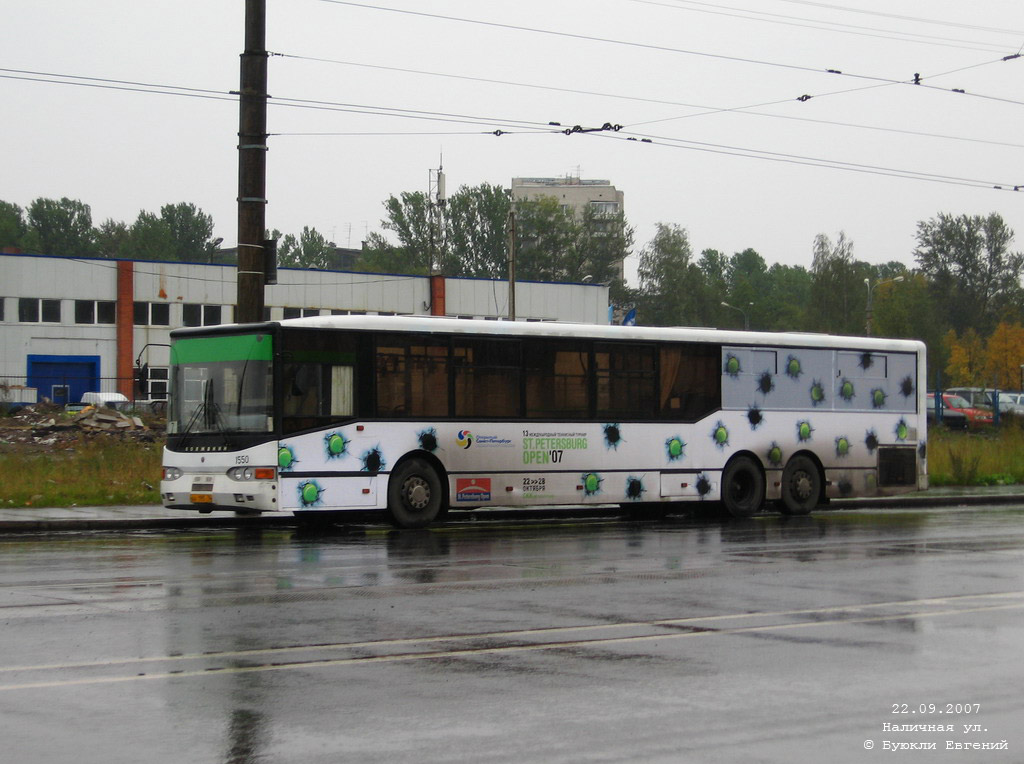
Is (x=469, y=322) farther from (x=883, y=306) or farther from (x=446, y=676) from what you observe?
(x=883, y=306)

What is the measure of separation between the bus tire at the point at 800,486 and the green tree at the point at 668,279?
10124 centimetres

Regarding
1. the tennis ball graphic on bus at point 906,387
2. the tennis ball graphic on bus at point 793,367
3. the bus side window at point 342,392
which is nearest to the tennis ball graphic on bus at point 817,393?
the tennis ball graphic on bus at point 793,367

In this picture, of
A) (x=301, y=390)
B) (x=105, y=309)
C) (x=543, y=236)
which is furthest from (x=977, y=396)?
(x=543, y=236)

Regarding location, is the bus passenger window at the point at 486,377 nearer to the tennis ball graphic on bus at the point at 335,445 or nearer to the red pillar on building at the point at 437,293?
the tennis ball graphic on bus at the point at 335,445

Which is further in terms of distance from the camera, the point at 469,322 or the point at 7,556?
the point at 469,322

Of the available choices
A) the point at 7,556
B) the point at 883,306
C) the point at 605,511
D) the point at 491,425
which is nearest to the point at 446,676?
the point at 7,556

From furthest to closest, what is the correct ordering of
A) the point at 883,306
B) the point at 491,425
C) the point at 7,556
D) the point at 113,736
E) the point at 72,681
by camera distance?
the point at 883,306, the point at 491,425, the point at 7,556, the point at 72,681, the point at 113,736

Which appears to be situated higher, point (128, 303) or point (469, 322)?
point (128, 303)

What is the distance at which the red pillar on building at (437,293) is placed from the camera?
7431 cm

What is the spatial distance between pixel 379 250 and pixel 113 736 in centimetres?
11958

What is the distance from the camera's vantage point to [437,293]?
→ 245ft

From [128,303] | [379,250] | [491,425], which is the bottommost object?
[491,425]

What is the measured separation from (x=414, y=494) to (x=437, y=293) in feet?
184

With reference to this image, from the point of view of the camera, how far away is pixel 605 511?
78.8ft
